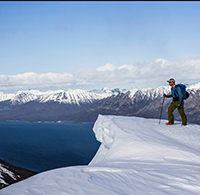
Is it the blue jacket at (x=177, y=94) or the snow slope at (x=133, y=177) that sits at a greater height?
the blue jacket at (x=177, y=94)

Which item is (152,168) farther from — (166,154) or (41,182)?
(41,182)

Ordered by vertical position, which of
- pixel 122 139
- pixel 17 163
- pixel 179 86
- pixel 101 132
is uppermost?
pixel 179 86

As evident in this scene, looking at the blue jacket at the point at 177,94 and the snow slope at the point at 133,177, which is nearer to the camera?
the snow slope at the point at 133,177

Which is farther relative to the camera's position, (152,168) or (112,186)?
(152,168)

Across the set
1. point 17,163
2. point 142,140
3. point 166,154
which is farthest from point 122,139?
point 17,163

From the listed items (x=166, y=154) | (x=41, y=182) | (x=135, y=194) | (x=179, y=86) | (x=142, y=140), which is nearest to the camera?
(x=135, y=194)

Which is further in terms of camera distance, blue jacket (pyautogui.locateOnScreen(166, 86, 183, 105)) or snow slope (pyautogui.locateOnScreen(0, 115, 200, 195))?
blue jacket (pyautogui.locateOnScreen(166, 86, 183, 105))

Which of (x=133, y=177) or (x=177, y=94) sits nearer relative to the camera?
(x=133, y=177)

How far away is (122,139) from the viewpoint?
7.73m

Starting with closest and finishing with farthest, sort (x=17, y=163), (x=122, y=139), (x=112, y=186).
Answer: (x=112, y=186), (x=122, y=139), (x=17, y=163)

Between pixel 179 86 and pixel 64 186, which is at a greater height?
pixel 179 86

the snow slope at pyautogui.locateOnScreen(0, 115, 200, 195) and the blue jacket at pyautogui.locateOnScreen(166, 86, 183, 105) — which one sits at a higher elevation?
the blue jacket at pyautogui.locateOnScreen(166, 86, 183, 105)

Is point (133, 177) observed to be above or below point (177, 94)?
below

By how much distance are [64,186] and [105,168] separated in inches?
52.5
